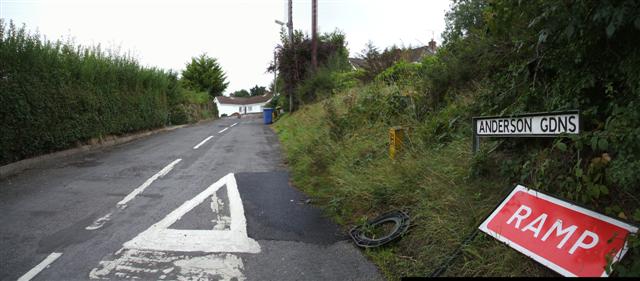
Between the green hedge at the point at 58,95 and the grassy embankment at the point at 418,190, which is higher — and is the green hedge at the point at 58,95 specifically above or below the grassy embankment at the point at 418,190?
above

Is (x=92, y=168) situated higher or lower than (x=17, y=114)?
lower

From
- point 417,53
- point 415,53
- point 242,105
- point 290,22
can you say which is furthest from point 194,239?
point 242,105

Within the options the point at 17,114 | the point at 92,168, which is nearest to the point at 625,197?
the point at 92,168

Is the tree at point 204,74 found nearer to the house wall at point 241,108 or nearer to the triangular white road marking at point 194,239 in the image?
the house wall at point 241,108

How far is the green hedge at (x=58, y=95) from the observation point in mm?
8570

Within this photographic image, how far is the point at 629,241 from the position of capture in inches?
84.8

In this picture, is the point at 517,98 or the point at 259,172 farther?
the point at 259,172

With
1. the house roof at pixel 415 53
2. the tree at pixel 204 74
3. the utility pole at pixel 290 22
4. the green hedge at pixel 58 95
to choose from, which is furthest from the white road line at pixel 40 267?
the tree at pixel 204 74

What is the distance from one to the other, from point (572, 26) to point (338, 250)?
9.45 ft

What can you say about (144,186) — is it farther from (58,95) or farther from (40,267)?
(58,95)

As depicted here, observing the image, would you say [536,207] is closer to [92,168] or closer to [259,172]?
[259,172]

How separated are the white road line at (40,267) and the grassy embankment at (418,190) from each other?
3104 millimetres

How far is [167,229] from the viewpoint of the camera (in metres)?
4.68

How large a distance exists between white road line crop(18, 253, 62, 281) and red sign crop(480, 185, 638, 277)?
397cm
